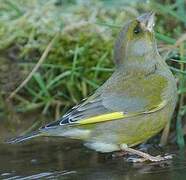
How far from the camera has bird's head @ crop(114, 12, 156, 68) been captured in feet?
16.0

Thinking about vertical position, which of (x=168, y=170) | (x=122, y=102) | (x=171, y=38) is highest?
(x=171, y=38)

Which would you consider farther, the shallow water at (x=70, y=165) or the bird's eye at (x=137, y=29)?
the bird's eye at (x=137, y=29)

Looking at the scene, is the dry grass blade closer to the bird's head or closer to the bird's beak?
the bird's head

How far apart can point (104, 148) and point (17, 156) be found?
693 mm

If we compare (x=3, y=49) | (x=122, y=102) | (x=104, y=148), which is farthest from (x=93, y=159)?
(x=3, y=49)

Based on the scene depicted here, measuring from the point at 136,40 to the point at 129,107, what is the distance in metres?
0.49

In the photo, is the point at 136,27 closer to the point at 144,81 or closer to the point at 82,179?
the point at 144,81

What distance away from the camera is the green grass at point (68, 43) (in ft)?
19.3

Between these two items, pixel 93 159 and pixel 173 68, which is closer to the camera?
pixel 93 159

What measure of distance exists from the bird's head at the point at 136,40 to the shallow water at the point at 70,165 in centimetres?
73

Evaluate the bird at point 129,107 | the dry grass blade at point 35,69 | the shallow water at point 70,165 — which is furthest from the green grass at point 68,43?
the shallow water at point 70,165

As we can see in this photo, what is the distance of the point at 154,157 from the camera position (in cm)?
473

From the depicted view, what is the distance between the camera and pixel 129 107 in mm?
4770

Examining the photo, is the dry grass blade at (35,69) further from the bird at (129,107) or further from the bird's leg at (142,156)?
the bird's leg at (142,156)
